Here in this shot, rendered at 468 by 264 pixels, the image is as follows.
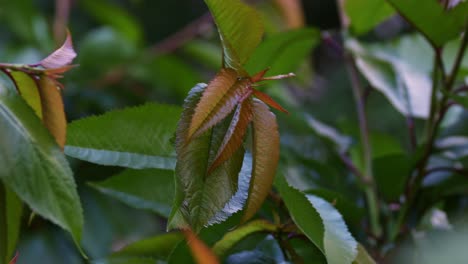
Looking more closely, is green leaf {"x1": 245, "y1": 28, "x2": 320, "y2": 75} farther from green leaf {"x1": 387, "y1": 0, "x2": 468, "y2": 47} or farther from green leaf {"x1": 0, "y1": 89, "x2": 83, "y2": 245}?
green leaf {"x1": 0, "y1": 89, "x2": 83, "y2": 245}

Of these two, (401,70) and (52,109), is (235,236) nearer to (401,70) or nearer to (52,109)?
(52,109)

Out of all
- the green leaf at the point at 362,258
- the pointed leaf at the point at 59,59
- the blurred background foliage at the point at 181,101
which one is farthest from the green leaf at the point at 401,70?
the pointed leaf at the point at 59,59

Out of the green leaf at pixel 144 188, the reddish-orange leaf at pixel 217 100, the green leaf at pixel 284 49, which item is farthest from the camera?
the green leaf at pixel 284 49

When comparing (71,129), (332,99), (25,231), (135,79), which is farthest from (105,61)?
(71,129)

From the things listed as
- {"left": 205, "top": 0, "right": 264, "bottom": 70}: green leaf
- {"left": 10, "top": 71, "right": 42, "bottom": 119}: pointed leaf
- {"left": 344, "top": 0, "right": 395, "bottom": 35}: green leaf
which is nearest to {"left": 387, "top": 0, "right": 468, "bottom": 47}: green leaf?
{"left": 344, "top": 0, "right": 395, "bottom": 35}: green leaf

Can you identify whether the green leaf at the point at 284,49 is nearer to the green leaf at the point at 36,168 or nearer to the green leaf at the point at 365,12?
the green leaf at the point at 365,12

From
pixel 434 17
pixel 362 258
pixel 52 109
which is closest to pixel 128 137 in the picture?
pixel 52 109

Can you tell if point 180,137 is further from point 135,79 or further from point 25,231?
point 135,79
